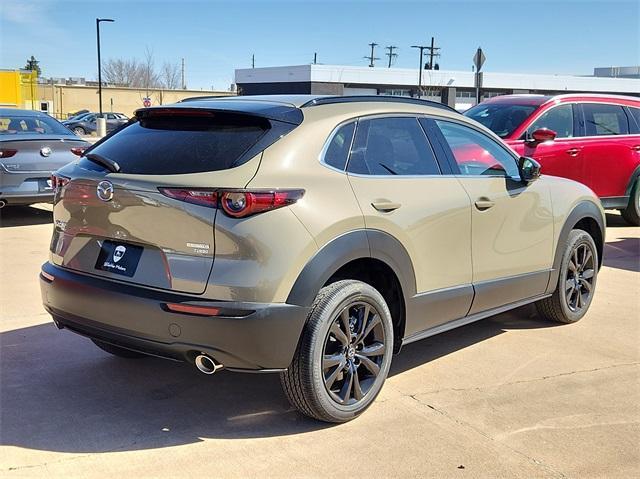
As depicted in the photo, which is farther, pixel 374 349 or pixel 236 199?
pixel 374 349

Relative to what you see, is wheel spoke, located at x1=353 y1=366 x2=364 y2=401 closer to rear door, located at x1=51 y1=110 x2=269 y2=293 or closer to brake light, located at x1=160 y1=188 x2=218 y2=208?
rear door, located at x1=51 y1=110 x2=269 y2=293

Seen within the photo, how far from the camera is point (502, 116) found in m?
9.84

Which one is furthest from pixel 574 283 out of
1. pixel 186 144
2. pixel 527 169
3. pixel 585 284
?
pixel 186 144

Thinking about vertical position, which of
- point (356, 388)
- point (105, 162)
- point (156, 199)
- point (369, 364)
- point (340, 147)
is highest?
point (340, 147)

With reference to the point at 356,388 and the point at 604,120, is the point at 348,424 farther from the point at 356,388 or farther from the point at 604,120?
the point at 604,120

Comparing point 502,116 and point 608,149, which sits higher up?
point 502,116

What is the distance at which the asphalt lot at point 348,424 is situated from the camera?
11.2 feet

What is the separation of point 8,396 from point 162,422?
100 centimetres

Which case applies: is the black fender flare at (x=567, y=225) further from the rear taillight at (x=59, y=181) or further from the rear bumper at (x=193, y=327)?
the rear taillight at (x=59, y=181)

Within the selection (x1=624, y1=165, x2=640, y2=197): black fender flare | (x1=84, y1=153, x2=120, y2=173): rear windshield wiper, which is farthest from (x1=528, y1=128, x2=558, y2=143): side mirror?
(x1=84, y1=153, x2=120, y2=173): rear windshield wiper

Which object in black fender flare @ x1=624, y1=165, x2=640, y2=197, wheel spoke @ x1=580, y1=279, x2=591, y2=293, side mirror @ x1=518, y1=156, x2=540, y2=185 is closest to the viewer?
side mirror @ x1=518, y1=156, x2=540, y2=185

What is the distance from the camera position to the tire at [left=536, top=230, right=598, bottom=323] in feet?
18.6

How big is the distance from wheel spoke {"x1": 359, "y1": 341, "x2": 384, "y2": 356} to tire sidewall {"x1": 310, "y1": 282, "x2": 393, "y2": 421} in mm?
40

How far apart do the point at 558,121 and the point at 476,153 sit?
5307mm
